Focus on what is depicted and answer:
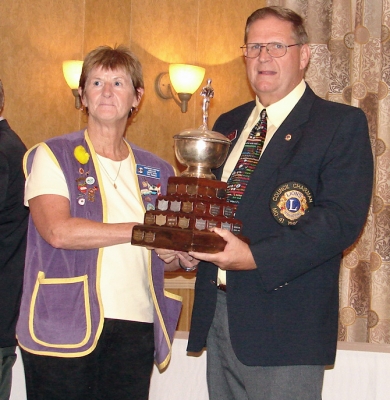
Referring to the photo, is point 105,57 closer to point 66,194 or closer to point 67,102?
point 66,194

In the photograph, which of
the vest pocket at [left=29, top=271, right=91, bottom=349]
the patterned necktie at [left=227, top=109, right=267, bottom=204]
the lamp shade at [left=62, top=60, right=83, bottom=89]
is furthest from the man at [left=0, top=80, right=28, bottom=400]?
the lamp shade at [left=62, top=60, right=83, bottom=89]

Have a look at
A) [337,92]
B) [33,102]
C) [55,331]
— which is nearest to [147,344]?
[55,331]

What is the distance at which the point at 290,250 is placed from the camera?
1799 millimetres

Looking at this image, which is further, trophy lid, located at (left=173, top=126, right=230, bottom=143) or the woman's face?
the woman's face

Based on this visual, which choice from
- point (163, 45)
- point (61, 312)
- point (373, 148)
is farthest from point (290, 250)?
point (163, 45)

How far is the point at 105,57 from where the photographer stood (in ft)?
7.01

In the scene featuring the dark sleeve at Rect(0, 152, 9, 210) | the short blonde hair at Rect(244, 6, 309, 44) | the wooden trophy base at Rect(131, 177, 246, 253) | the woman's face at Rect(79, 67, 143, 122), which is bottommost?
the wooden trophy base at Rect(131, 177, 246, 253)

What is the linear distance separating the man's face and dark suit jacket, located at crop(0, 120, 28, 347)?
A: 0.98 meters

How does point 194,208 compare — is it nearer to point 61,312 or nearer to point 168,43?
point 61,312

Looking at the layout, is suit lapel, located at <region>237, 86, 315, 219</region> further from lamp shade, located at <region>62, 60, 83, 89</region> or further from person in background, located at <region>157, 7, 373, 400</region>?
lamp shade, located at <region>62, 60, 83, 89</region>

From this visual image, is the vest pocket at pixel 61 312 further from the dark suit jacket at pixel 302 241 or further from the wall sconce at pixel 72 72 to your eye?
the wall sconce at pixel 72 72

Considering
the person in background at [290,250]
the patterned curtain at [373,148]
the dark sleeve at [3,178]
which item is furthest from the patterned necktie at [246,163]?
the patterned curtain at [373,148]

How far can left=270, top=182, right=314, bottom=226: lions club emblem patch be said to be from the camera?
6.13 ft

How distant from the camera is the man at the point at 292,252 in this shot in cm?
181
